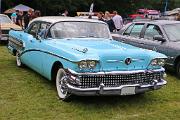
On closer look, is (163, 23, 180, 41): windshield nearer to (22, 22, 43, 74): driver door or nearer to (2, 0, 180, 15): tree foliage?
(22, 22, 43, 74): driver door

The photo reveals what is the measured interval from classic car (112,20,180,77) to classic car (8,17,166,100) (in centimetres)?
190

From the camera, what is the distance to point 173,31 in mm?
10266

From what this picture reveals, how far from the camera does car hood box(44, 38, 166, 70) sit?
6668 mm

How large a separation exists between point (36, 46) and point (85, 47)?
5.61 ft

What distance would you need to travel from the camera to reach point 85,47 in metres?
7.20

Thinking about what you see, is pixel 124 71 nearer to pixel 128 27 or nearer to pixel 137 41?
pixel 137 41

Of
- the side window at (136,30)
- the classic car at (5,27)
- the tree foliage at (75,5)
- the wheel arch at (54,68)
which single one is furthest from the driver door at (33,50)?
the tree foliage at (75,5)

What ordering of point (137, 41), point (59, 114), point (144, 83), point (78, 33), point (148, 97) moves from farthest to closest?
point (137, 41) < point (78, 33) < point (148, 97) < point (144, 83) < point (59, 114)

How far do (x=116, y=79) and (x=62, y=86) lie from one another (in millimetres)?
1086

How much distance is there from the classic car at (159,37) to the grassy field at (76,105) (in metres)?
1.17

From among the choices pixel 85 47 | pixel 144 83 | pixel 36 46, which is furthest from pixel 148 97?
pixel 36 46

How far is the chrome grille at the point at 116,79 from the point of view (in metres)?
6.55

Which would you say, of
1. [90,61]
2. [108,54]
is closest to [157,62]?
[108,54]

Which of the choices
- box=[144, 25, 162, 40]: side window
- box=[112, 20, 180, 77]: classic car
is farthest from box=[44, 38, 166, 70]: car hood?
box=[144, 25, 162, 40]: side window
